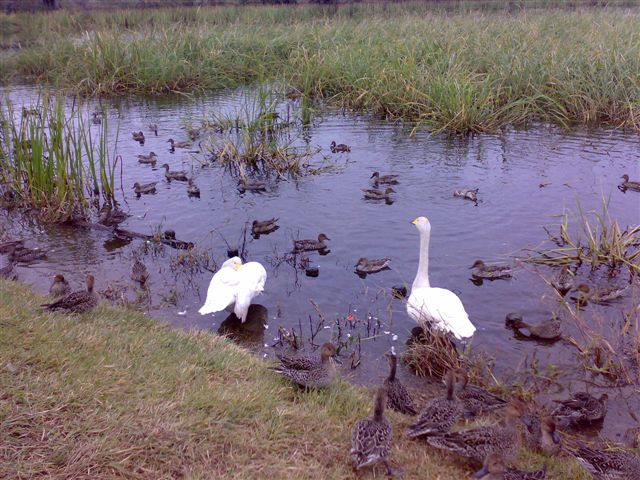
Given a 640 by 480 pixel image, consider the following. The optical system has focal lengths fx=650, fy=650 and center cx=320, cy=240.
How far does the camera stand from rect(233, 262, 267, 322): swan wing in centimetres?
702

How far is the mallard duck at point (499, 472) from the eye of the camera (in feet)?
13.2

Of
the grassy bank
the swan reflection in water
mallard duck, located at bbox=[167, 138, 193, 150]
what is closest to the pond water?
the swan reflection in water

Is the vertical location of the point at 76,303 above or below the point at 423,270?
above

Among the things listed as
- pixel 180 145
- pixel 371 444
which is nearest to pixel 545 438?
pixel 371 444

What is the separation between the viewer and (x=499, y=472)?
4031 millimetres

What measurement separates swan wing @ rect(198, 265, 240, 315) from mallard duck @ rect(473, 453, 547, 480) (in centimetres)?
355

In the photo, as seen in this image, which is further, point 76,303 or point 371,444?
point 76,303

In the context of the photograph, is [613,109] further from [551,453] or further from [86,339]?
[86,339]

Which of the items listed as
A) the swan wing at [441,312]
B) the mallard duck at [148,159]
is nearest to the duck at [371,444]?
the swan wing at [441,312]

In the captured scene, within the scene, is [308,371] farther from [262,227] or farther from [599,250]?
[599,250]

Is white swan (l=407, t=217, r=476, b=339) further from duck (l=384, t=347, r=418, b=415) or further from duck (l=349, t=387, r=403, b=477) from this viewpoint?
duck (l=349, t=387, r=403, b=477)

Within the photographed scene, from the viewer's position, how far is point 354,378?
6.05m

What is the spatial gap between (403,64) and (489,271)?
870cm

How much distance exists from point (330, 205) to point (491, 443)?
6.69 meters
